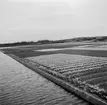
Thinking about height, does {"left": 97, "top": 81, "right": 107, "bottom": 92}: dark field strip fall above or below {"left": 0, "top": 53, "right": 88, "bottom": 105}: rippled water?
above

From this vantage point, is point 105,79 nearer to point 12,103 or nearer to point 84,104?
point 84,104

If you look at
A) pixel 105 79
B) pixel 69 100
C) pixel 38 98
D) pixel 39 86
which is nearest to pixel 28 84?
pixel 39 86

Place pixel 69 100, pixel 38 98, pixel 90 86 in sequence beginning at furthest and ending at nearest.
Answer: pixel 90 86 < pixel 38 98 < pixel 69 100

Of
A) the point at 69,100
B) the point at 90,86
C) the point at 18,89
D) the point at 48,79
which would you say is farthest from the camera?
the point at 48,79

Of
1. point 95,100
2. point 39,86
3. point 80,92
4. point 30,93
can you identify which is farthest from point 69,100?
point 39,86

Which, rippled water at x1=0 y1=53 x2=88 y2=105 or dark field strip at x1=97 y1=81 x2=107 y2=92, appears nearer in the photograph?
rippled water at x1=0 y1=53 x2=88 y2=105

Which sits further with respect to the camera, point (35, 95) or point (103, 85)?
point (103, 85)

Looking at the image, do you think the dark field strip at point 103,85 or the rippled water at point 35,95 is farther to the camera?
the dark field strip at point 103,85

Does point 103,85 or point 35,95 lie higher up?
point 103,85

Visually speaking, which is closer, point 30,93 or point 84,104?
point 84,104

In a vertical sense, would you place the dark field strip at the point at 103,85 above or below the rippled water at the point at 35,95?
above
